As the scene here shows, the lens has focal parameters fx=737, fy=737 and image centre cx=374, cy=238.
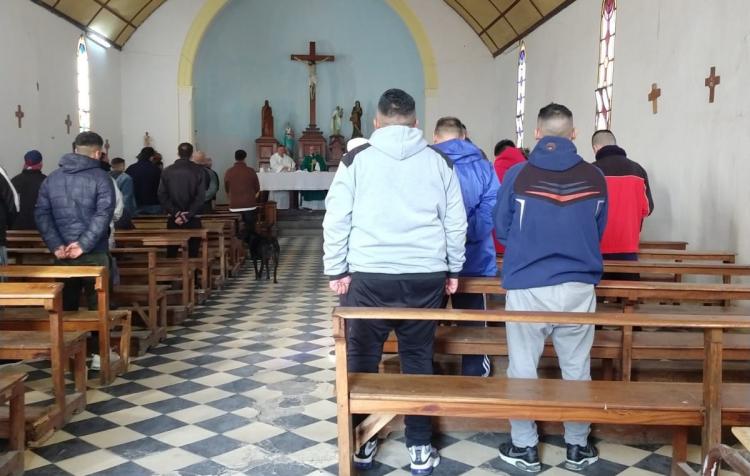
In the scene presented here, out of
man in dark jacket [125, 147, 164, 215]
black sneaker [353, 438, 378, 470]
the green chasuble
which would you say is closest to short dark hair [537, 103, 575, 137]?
black sneaker [353, 438, 378, 470]

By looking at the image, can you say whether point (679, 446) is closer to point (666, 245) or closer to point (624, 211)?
point (624, 211)

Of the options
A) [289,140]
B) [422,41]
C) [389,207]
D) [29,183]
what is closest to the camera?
[389,207]

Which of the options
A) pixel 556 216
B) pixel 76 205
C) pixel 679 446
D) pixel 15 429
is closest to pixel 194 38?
pixel 76 205

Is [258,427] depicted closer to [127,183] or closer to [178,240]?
[178,240]

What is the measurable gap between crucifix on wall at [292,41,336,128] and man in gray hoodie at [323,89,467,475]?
47.9ft

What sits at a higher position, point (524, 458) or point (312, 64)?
point (312, 64)

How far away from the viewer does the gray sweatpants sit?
11.4 feet

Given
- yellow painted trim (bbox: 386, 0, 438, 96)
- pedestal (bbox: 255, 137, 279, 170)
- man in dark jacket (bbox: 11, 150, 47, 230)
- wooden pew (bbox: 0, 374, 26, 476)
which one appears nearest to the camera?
wooden pew (bbox: 0, 374, 26, 476)

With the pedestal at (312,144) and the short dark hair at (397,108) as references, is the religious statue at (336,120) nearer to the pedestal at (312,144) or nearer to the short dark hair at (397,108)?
the pedestal at (312,144)

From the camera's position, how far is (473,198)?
4.16 m

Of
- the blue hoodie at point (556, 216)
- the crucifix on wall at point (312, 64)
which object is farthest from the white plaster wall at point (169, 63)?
the blue hoodie at point (556, 216)

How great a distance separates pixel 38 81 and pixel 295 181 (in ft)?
17.7

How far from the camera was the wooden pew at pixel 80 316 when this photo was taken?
15.5 ft

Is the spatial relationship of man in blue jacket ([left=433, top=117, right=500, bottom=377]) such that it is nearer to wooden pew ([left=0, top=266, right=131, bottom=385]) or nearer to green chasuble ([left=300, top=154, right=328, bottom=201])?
wooden pew ([left=0, top=266, right=131, bottom=385])
